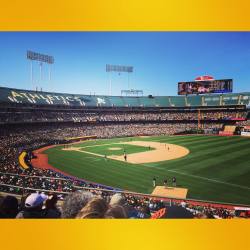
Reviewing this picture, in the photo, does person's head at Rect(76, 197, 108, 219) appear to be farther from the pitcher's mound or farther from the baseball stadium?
the pitcher's mound

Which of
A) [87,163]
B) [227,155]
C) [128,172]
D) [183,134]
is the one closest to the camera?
[128,172]

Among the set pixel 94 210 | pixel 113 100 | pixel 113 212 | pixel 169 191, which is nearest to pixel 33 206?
pixel 94 210

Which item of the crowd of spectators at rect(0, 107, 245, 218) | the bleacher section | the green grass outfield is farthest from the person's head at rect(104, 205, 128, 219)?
the bleacher section

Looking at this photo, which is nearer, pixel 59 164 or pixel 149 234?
pixel 149 234

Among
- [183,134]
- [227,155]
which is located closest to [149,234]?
[227,155]

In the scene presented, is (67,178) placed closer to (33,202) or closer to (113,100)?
(33,202)
